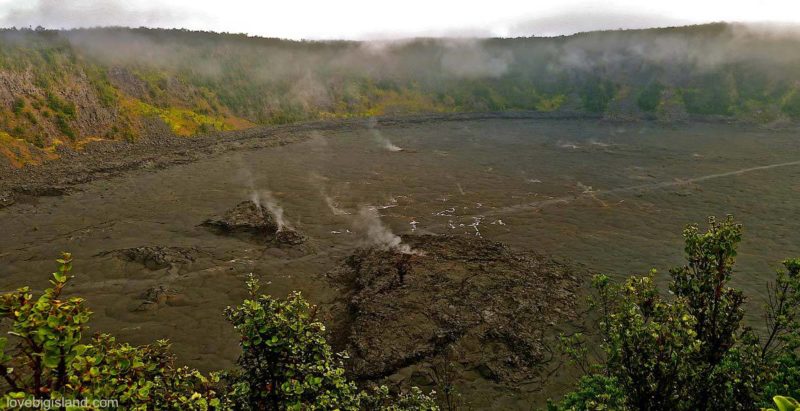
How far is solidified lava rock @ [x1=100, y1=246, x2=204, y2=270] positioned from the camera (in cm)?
3028

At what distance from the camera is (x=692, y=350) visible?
25.9 ft

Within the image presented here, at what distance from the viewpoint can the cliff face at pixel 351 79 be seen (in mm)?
61906

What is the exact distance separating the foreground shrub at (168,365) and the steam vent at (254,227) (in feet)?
87.3

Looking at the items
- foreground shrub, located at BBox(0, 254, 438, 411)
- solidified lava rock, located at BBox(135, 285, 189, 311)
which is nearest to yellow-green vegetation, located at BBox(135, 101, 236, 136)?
solidified lava rock, located at BBox(135, 285, 189, 311)

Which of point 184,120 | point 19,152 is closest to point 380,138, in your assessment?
point 184,120

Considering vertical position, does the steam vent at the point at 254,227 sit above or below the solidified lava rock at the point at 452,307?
above

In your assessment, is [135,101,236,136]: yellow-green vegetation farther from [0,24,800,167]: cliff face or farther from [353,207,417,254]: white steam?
[353,207,417,254]: white steam

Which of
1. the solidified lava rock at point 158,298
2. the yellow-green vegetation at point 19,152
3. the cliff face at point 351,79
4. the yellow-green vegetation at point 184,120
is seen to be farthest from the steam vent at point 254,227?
the yellow-green vegetation at point 184,120

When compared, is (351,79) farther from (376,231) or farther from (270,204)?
(376,231)

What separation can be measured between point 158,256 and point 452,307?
20356 mm

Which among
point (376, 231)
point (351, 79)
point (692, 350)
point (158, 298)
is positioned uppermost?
point (351, 79)

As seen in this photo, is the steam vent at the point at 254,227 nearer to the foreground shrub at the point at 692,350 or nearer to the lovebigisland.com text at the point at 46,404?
the foreground shrub at the point at 692,350

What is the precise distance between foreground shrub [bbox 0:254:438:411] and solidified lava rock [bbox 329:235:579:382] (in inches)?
501

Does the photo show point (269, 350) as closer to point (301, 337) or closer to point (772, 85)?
point (301, 337)
